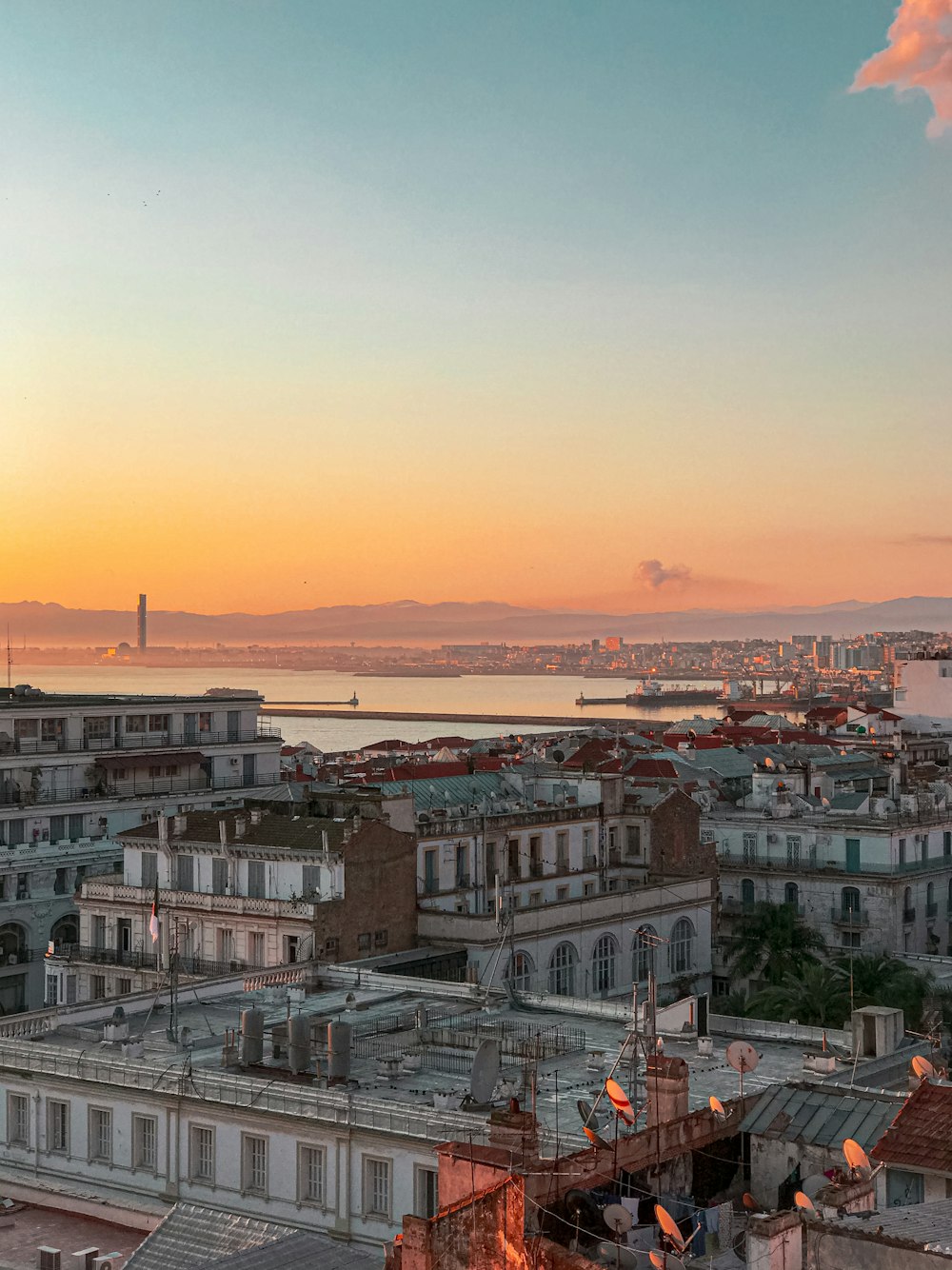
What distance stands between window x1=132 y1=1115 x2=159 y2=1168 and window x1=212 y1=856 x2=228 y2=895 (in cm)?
1862

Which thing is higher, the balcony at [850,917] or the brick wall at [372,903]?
the brick wall at [372,903]

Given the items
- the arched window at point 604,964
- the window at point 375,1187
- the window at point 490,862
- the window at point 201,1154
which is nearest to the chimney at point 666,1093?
the window at point 375,1187

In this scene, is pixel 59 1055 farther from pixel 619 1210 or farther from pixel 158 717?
pixel 158 717

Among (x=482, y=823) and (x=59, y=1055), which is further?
(x=482, y=823)

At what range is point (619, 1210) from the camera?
1892cm

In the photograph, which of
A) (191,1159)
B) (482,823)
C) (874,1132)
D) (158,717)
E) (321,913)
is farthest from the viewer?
(158,717)

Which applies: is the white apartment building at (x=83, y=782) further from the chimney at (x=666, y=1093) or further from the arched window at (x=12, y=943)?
the chimney at (x=666, y=1093)

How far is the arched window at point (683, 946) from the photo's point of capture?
53.8m

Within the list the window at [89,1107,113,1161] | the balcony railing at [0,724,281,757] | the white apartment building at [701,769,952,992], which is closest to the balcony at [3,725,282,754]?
the balcony railing at [0,724,281,757]

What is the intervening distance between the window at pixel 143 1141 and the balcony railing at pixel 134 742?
39123 millimetres

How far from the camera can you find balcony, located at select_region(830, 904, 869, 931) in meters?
62.1

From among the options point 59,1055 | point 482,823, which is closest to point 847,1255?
point 59,1055

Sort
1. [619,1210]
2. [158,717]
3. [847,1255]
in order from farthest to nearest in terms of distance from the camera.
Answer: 1. [158,717]
2. [619,1210]
3. [847,1255]

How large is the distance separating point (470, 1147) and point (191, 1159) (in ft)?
33.7
